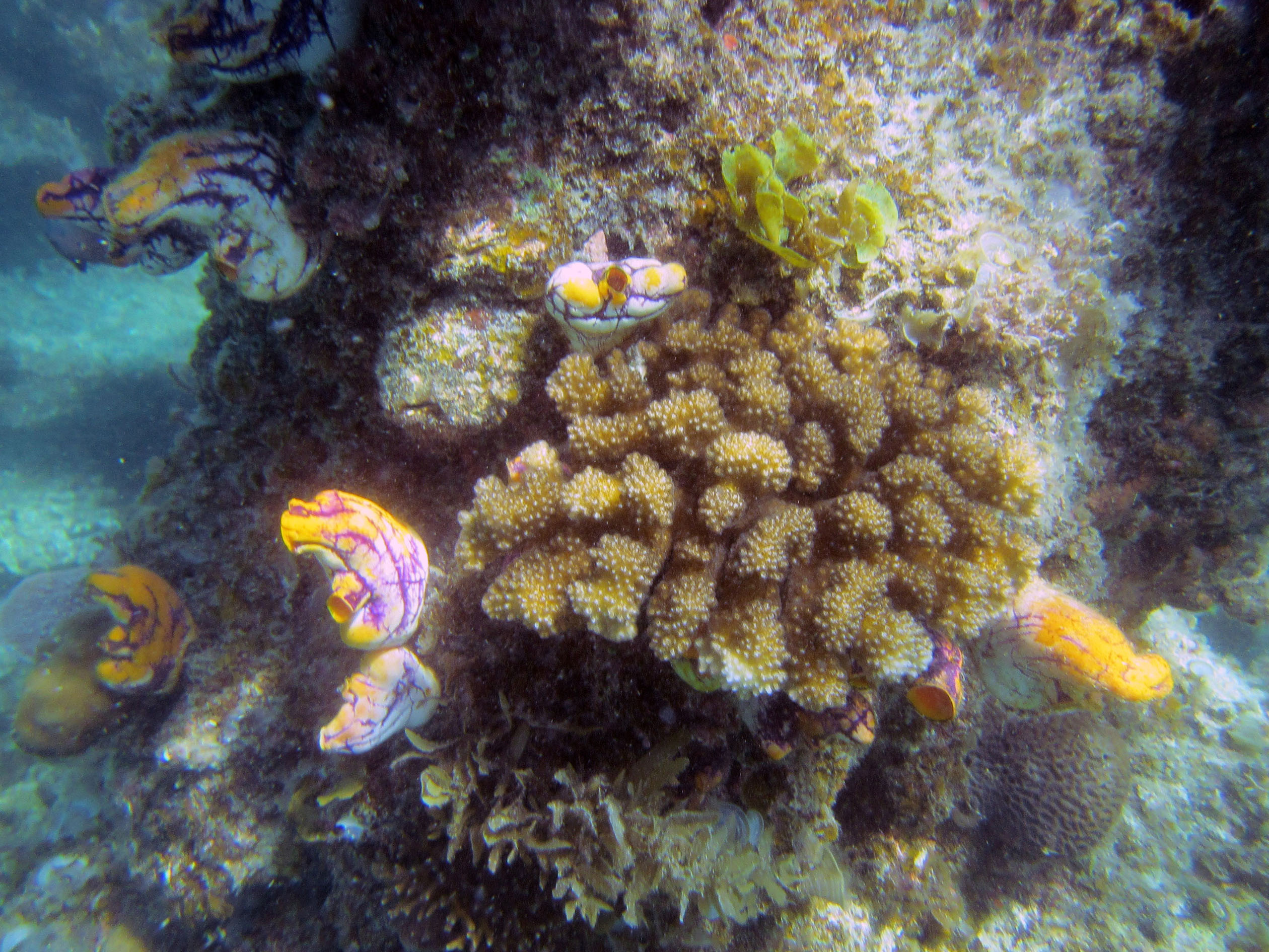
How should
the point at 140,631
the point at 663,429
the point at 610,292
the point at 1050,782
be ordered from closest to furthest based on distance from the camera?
1. the point at 610,292
2. the point at 663,429
3. the point at 140,631
4. the point at 1050,782

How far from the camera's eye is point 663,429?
2.58 meters

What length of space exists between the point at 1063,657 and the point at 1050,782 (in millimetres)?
2942

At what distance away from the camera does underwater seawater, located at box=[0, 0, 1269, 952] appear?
2564 millimetres

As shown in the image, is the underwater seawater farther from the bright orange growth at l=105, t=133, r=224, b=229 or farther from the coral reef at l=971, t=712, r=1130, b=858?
the coral reef at l=971, t=712, r=1130, b=858

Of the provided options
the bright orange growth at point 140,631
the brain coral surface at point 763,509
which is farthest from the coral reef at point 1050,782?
the bright orange growth at point 140,631

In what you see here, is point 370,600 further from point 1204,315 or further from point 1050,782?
point 1050,782

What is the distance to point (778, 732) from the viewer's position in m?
2.78

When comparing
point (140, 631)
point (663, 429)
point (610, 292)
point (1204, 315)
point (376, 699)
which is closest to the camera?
point (610, 292)

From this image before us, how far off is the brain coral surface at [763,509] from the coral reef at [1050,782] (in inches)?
126

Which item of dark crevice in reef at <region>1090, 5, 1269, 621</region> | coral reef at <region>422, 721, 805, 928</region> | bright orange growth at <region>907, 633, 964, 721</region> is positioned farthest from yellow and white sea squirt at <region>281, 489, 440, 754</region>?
dark crevice in reef at <region>1090, 5, 1269, 621</region>

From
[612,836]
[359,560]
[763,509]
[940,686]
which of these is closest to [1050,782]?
[940,686]

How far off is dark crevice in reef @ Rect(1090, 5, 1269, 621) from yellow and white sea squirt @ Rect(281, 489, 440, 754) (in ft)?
14.7

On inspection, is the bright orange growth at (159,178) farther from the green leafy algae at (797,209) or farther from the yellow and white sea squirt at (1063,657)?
the yellow and white sea squirt at (1063,657)

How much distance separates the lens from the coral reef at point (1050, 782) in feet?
15.4
